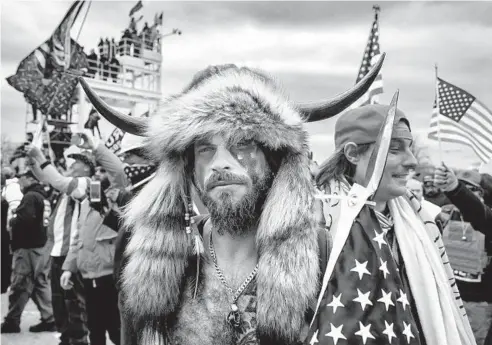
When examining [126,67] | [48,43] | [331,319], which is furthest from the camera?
[126,67]

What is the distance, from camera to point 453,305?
2346mm

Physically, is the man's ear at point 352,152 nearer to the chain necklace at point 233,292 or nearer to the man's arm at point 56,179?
the chain necklace at point 233,292

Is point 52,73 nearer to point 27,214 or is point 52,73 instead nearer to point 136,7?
point 27,214

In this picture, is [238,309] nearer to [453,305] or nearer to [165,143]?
[165,143]

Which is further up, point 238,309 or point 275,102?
point 275,102

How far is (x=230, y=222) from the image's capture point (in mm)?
2127

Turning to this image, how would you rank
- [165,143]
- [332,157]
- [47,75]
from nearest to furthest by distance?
[165,143]
[332,157]
[47,75]

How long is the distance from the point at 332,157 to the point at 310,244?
32.3 inches

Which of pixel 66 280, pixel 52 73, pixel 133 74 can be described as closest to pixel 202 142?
pixel 66 280

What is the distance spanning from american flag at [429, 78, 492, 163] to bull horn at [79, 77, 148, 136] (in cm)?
356

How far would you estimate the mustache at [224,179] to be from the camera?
2074mm

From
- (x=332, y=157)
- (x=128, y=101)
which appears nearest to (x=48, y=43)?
(x=332, y=157)

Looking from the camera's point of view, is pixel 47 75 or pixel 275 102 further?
pixel 47 75

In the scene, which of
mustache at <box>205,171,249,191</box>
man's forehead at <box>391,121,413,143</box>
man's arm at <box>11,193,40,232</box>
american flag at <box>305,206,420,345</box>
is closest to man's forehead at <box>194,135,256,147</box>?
mustache at <box>205,171,249,191</box>
